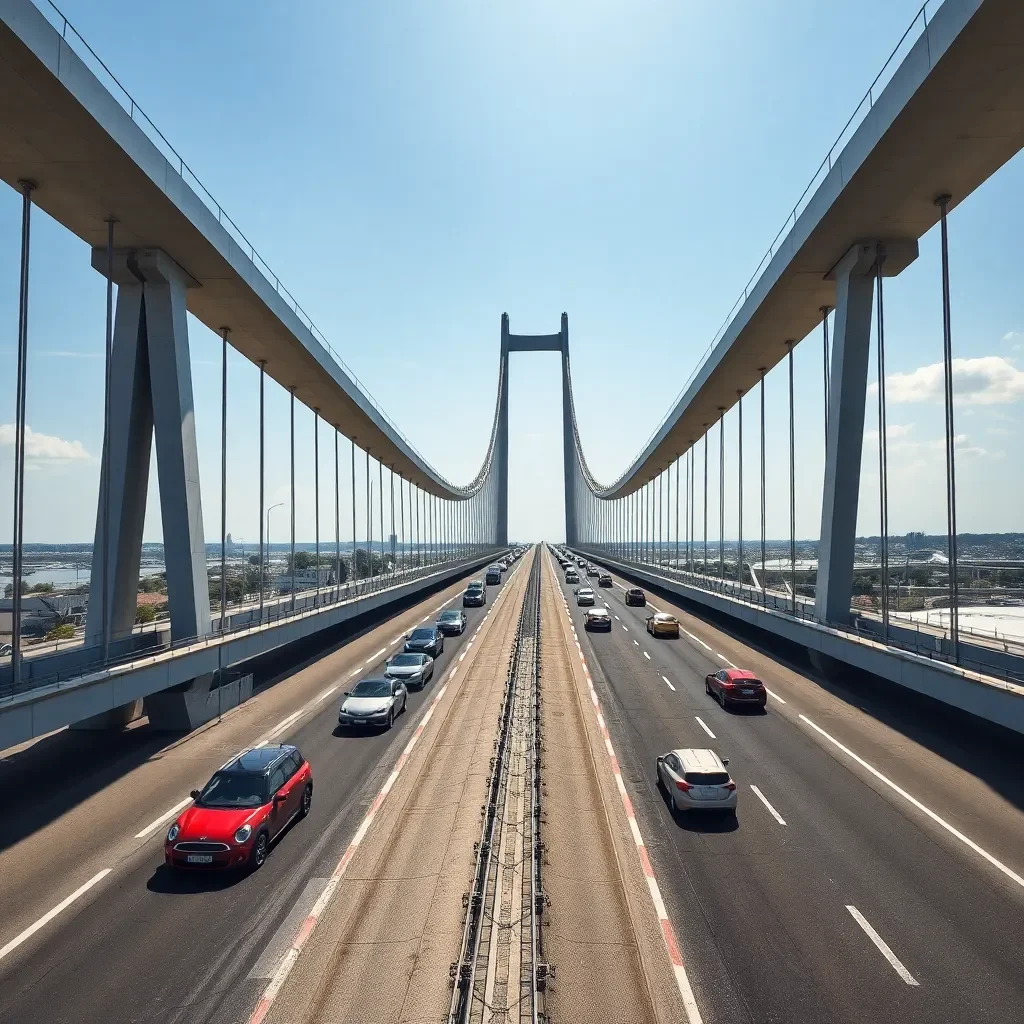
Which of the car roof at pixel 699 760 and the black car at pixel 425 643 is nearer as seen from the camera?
the car roof at pixel 699 760

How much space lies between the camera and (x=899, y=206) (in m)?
21.3

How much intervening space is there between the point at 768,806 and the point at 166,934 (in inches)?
395

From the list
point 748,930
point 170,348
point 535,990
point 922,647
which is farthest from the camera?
point 170,348

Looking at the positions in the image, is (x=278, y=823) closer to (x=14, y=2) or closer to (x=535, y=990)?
(x=535, y=990)

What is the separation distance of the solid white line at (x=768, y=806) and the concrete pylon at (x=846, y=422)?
11.9 metres

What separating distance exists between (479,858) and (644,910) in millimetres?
2305

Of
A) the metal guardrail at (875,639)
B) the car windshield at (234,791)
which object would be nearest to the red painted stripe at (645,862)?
the car windshield at (234,791)

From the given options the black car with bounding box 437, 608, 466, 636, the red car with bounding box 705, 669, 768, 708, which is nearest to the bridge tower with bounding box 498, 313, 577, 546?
the black car with bounding box 437, 608, 466, 636

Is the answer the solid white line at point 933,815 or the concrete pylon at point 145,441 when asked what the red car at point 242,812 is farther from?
the solid white line at point 933,815

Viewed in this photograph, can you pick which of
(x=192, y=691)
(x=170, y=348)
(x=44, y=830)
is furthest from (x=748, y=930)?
(x=170, y=348)

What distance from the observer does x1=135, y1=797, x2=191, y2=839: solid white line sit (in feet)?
41.1

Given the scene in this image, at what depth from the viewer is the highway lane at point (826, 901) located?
7863mm

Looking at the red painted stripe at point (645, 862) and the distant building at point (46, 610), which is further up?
the distant building at point (46, 610)

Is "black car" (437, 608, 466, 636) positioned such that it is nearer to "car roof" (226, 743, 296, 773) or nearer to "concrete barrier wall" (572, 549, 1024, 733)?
"concrete barrier wall" (572, 549, 1024, 733)
